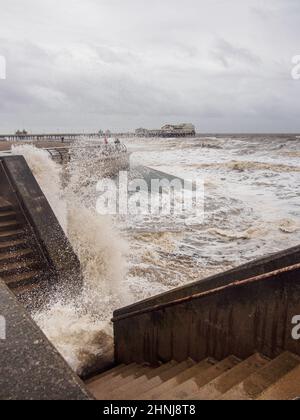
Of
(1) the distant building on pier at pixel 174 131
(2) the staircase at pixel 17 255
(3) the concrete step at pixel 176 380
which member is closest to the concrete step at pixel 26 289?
(2) the staircase at pixel 17 255

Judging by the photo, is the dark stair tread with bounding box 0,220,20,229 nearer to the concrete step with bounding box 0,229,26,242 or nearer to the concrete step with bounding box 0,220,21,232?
the concrete step with bounding box 0,220,21,232

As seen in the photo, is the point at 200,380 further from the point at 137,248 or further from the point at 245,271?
the point at 137,248

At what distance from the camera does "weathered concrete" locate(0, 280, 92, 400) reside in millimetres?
1971

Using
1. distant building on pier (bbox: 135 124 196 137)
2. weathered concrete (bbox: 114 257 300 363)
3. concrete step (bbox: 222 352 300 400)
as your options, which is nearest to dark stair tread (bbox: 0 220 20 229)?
weathered concrete (bbox: 114 257 300 363)

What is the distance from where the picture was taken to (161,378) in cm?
338

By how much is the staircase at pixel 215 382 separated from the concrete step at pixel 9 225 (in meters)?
4.07

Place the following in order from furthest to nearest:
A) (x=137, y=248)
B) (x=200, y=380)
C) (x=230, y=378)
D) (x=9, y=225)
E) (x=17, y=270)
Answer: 1. (x=137, y=248)
2. (x=9, y=225)
3. (x=17, y=270)
4. (x=200, y=380)
5. (x=230, y=378)

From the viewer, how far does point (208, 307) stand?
3387mm

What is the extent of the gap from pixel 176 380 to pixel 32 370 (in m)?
1.54

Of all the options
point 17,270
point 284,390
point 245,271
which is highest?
point 245,271

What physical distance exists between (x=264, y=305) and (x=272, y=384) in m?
0.72

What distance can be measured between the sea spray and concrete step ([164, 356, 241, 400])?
2.24 meters

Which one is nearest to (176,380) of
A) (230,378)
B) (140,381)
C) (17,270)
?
(140,381)

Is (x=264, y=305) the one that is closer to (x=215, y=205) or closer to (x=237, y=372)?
(x=237, y=372)
